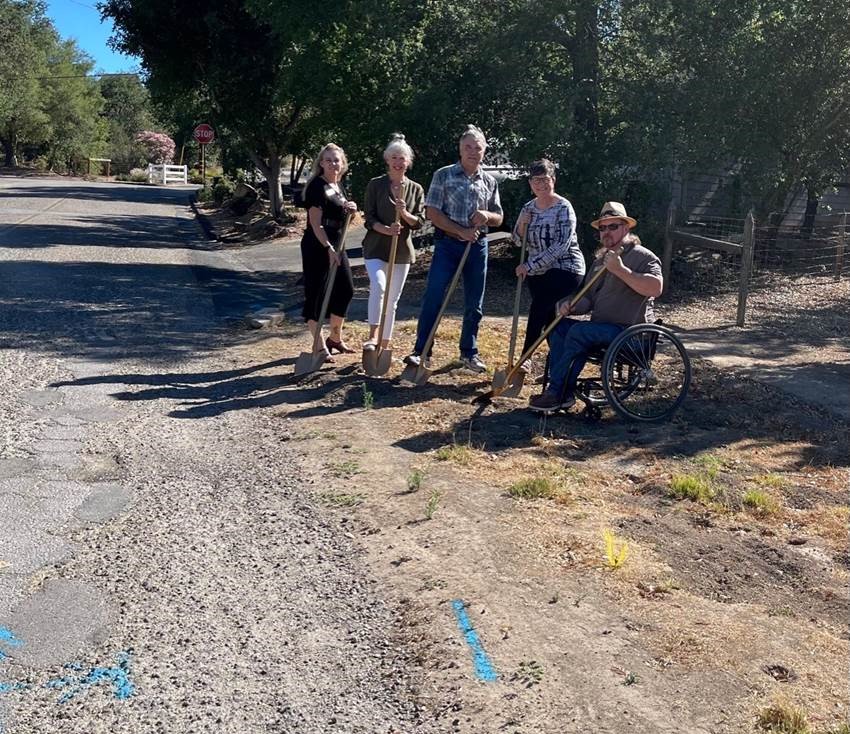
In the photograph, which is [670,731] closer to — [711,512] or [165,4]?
[711,512]

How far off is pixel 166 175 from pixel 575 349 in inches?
2229

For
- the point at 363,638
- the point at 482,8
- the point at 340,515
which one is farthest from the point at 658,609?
the point at 482,8

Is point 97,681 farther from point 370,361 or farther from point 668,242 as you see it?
point 668,242

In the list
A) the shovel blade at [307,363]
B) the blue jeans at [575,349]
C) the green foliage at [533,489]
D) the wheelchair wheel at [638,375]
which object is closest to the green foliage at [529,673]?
the green foliage at [533,489]

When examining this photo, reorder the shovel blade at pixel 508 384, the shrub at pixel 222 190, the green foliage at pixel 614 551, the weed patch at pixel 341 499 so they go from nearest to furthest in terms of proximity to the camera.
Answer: the green foliage at pixel 614 551, the weed patch at pixel 341 499, the shovel blade at pixel 508 384, the shrub at pixel 222 190

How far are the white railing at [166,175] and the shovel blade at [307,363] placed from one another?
54505 mm

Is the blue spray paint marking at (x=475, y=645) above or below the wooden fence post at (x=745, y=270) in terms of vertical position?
below

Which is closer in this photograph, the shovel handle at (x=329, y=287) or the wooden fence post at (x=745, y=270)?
the shovel handle at (x=329, y=287)

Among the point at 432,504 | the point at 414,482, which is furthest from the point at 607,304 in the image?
the point at 432,504

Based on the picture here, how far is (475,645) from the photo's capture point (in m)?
3.94

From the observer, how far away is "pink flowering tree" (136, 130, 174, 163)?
7725 cm

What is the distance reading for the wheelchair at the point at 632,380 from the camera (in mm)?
6941

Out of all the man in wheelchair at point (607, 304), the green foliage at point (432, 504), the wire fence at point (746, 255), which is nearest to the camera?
the green foliage at point (432, 504)

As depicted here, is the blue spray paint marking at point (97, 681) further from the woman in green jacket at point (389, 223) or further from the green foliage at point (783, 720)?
the woman in green jacket at point (389, 223)
